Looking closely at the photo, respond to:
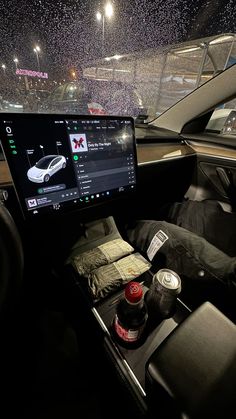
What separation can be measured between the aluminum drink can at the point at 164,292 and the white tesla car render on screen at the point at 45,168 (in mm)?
546

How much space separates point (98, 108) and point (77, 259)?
4.08 feet

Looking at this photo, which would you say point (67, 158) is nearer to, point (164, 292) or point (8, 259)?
point (8, 259)

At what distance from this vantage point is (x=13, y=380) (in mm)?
1032

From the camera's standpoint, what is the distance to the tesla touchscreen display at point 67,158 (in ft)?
2.34

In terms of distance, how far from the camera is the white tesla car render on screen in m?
0.75

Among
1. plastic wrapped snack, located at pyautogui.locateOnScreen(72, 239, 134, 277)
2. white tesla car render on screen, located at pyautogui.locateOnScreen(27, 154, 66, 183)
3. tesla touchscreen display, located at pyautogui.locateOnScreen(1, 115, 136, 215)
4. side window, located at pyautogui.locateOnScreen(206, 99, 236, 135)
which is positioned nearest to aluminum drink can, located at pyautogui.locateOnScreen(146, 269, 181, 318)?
plastic wrapped snack, located at pyautogui.locateOnScreen(72, 239, 134, 277)

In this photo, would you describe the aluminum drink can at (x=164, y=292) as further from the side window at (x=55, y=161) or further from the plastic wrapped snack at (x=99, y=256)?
the side window at (x=55, y=161)

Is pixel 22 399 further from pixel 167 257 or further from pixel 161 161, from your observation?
pixel 161 161

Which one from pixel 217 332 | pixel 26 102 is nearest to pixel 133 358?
pixel 217 332

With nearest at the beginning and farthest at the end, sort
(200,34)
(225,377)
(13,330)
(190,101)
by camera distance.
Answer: (225,377) < (13,330) < (190,101) < (200,34)

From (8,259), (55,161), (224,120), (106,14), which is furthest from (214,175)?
(106,14)

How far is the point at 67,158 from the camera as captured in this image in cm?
83

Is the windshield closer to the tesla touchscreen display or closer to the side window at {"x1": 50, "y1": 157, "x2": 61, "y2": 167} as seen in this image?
the tesla touchscreen display

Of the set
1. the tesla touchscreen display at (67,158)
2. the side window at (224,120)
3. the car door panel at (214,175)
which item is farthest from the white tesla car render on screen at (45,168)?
the side window at (224,120)
